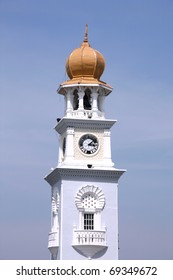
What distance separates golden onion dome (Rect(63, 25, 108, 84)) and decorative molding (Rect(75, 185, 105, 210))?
222 inches

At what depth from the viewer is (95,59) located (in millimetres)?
41656

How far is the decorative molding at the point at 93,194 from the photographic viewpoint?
39.8 meters

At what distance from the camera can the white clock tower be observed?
39.3 m

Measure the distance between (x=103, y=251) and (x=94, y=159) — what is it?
15.6 feet

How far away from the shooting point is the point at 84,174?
40.1 m

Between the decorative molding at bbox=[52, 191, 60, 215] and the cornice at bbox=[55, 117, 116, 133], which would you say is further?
the decorative molding at bbox=[52, 191, 60, 215]

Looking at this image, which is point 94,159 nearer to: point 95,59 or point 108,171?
point 108,171

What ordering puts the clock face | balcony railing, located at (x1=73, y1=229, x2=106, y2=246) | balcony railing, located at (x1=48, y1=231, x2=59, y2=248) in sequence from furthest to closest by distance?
the clock face
balcony railing, located at (x1=48, y1=231, x2=59, y2=248)
balcony railing, located at (x1=73, y1=229, x2=106, y2=246)

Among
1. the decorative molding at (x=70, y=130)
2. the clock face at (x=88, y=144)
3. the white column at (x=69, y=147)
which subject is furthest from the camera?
the clock face at (x=88, y=144)

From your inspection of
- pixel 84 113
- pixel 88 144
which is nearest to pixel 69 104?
pixel 84 113

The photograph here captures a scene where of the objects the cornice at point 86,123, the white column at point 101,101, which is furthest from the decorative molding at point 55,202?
the white column at point 101,101

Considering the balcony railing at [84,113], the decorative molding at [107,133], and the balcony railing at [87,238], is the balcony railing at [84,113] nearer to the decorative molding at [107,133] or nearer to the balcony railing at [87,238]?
the decorative molding at [107,133]

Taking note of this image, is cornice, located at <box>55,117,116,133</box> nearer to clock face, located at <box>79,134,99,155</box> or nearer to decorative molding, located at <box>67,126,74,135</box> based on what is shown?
decorative molding, located at <box>67,126,74,135</box>

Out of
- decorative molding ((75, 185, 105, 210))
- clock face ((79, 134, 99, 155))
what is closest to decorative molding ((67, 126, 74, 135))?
clock face ((79, 134, 99, 155))
